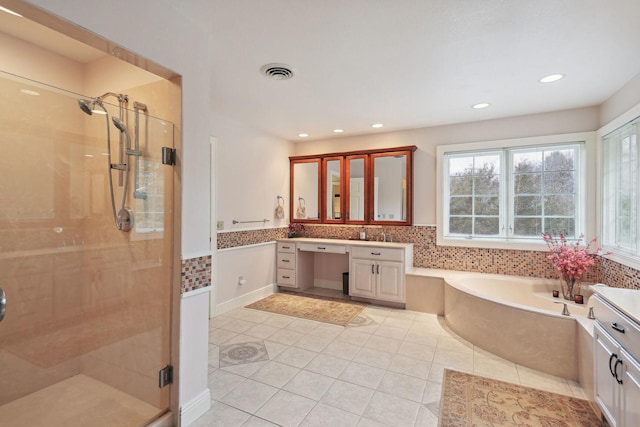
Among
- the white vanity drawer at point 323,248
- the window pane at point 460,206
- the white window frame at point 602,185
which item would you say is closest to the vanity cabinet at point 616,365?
the white window frame at point 602,185

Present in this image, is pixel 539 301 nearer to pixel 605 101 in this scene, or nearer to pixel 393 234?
pixel 393 234

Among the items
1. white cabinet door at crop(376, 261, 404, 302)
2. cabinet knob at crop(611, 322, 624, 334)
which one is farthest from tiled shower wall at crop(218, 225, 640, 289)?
cabinet knob at crop(611, 322, 624, 334)

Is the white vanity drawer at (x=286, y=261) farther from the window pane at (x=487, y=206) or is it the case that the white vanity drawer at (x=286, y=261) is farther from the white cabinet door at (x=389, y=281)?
the window pane at (x=487, y=206)

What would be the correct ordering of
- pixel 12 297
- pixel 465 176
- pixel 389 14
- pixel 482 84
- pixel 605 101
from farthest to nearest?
pixel 465 176
pixel 605 101
pixel 482 84
pixel 12 297
pixel 389 14

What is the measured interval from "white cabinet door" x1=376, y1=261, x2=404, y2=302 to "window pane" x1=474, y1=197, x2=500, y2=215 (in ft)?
4.19

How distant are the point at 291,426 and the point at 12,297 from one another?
1.96 meters

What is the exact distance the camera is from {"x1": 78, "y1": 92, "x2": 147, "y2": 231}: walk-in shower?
203 cm

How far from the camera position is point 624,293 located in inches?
72.3

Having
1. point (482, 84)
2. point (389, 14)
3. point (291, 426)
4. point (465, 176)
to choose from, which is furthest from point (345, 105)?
point (291, 426)

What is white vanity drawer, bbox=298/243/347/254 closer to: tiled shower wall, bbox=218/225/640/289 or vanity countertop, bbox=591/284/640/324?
tiled shower wall, bbox=218/225/640/289

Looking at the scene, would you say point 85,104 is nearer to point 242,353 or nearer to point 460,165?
point 242,353

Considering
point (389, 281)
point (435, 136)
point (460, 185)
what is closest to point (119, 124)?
point (389, 281)

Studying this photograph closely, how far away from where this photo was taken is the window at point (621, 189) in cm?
267

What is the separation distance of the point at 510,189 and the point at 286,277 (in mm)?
3279
